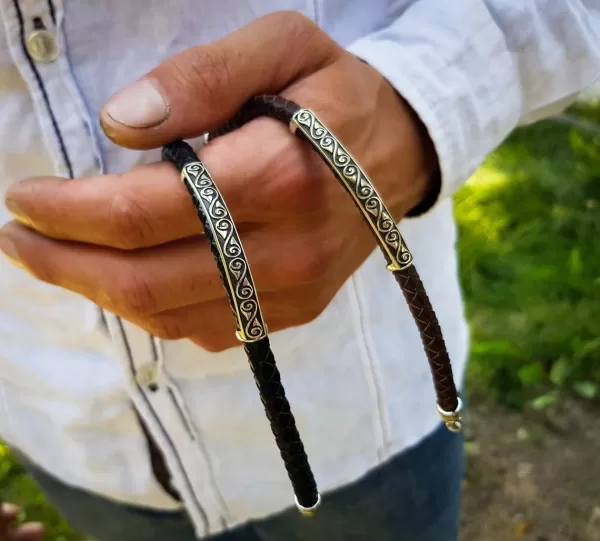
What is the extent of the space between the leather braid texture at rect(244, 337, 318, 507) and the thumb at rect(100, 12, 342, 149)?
0.12 metres

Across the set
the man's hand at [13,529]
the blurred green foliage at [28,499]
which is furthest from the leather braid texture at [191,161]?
the blurred green foliage at [28,499]

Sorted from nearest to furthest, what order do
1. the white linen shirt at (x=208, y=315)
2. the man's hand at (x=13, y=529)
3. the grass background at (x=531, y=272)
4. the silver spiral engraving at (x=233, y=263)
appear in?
1. the silver spiral engraving at (x=233, y=263)
2. the white linen shirt at (x=208, y=315)
3. the man's hand at (x=13, y=529)
4. the grass background at (x=531, y=272)

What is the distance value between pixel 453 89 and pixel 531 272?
47.4 inches

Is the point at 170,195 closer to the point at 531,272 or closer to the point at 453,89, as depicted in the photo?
the point at 453,89

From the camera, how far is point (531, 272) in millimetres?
1531

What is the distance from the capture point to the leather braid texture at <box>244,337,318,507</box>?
0.98 ft

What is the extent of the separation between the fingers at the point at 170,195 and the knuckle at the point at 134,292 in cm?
2

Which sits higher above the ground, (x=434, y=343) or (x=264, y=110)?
(x=264, y=110)

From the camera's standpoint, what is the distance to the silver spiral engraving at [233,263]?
11.1 inches

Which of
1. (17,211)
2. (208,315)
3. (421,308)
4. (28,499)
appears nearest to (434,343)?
(421,308)

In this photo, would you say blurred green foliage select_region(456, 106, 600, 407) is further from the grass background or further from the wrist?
the wrist

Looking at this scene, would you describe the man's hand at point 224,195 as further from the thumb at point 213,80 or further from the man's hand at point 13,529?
the man's hand at point 13,529

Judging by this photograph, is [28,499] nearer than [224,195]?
No

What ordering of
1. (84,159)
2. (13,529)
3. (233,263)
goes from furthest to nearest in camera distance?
(13,529)
(84,159)
(233,263)
